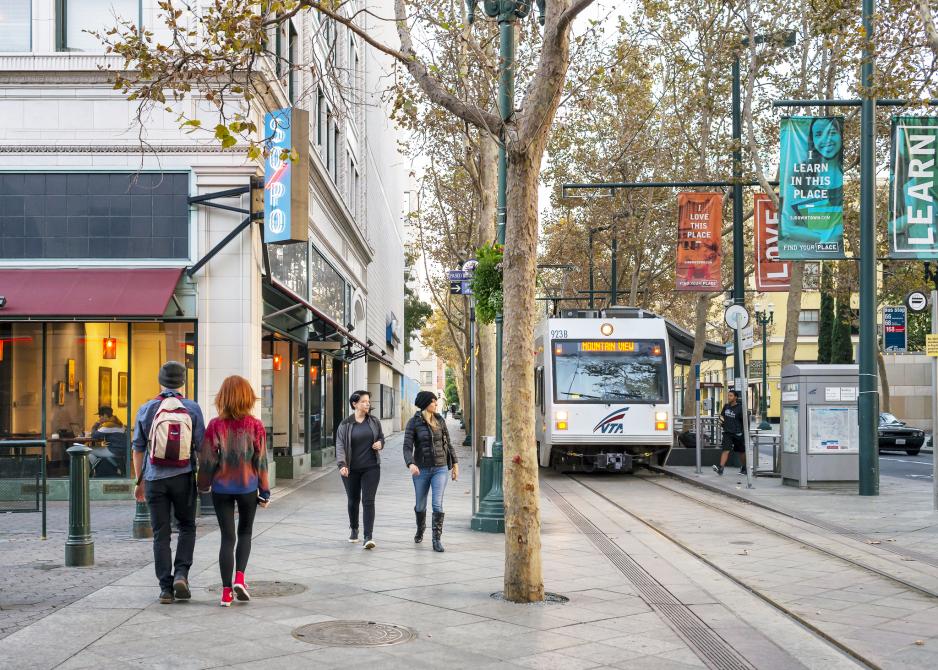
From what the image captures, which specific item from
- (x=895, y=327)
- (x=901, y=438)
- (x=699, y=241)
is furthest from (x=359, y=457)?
(x=895, y=327)

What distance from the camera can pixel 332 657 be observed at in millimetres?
5945

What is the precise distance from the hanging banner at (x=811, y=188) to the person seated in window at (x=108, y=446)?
1100 centimetres

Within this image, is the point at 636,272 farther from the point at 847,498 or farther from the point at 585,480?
the point at 847,498

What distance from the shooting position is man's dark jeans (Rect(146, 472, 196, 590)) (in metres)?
7.53

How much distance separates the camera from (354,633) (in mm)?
6559

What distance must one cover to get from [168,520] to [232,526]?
1.66ft

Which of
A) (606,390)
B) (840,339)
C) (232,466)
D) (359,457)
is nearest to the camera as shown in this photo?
(232,466)

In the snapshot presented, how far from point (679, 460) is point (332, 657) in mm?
19526

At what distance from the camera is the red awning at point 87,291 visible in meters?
15.0

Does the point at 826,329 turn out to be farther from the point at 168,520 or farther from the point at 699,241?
the point at 168,520

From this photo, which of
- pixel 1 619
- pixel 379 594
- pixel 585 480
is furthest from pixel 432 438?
pixel 585 480

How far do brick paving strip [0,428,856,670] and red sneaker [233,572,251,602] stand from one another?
0.33 ft

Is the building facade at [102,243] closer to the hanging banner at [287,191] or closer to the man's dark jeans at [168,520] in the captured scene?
the hanging banner at [287,191]

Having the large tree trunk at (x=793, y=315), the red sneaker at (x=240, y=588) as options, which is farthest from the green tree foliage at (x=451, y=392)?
the red sneaker at (x=240, y=588)
